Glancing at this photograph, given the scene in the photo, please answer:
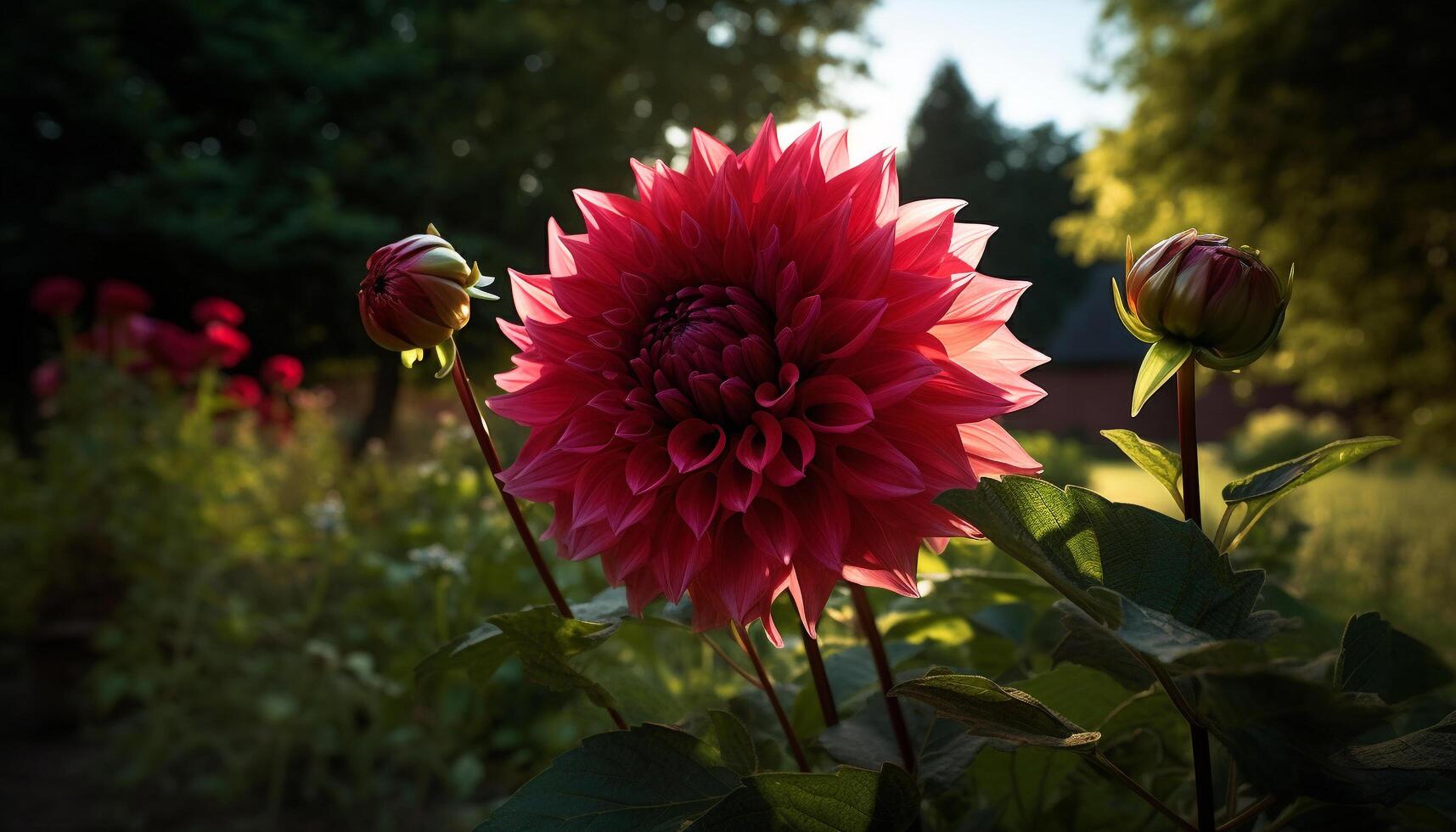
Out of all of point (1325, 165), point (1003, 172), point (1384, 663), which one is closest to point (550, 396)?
point (1384, 663)

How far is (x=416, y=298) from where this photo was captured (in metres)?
0.60

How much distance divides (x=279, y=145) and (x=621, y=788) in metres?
10.4

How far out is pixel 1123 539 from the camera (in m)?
0.49

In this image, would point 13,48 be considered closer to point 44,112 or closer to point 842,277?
point 44,112

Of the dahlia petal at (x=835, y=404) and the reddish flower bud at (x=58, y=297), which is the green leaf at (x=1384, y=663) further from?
the reddish flower bud at (x=58, y=297)

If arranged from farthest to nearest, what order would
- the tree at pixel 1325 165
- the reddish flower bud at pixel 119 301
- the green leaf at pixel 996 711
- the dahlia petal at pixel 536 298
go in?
1. the tree at pixel 1325 165
2. the reddish flower bud at pixel 119 301
3. the dahlia petal at pixel 536 298
4. the green leaf at pixel 996 711

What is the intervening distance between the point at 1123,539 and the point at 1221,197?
991 centimetres

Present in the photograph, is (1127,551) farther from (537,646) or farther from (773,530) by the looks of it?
(537,646)

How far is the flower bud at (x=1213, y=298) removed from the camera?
0.53 metres

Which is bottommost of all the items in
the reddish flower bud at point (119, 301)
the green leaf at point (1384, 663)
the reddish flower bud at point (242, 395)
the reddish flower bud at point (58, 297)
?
the green leaf at point (1384, 663)

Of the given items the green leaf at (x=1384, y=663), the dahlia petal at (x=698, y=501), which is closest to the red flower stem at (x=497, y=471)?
the dahlia petal at (x=698, y=501)

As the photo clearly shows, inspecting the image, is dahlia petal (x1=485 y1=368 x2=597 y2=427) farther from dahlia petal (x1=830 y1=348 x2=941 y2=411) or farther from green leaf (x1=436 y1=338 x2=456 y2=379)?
dahlia petal (x1=830 y1=348 x2=941 y2=411)

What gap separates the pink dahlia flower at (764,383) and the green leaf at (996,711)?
0.09 meters

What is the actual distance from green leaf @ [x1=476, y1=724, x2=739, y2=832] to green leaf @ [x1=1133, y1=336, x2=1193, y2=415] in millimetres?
343
